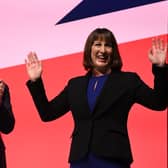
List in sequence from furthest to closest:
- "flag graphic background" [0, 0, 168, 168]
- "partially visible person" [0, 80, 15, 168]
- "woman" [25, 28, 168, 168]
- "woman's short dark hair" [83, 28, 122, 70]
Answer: "flag graphic background" [0, 0, 168, 168] → "partially visible person" [0, 80, 15, 168] → "woman's short dark hair" [83, 28, 122, 70] → "woman" [25, 28, 168, 168]

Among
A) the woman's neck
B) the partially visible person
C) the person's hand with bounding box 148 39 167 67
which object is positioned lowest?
the partially visible person

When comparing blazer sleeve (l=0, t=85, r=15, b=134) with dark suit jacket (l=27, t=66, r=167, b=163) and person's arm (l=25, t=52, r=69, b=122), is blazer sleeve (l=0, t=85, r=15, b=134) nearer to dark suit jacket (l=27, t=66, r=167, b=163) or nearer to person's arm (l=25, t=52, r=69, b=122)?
person's arm (l=25, t=52, r=69, b=122)

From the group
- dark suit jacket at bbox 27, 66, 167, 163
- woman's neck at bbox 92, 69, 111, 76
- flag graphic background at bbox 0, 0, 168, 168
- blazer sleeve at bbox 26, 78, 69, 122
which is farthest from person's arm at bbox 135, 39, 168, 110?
flag graphic background at bbox 0, 0, 168, 168

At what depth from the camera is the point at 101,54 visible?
5.47 feet

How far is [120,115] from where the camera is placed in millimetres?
1577

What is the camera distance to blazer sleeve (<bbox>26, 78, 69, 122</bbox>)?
5.47ft

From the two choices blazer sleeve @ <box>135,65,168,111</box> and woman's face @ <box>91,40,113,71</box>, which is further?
woman's face @ <box>91,40,113,71</box>

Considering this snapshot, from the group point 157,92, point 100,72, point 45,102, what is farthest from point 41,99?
point 157,92

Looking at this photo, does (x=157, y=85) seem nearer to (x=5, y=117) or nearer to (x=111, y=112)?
(x=111, y=112)

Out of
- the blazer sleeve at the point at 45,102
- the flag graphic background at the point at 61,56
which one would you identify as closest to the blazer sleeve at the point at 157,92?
the blazer sleeve at the point at 45,102

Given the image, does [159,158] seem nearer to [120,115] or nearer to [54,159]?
[54,159]

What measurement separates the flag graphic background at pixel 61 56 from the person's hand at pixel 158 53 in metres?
0.72

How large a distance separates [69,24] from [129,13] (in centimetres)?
30

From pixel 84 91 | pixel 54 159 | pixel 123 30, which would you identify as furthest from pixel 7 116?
pixel 123 30
